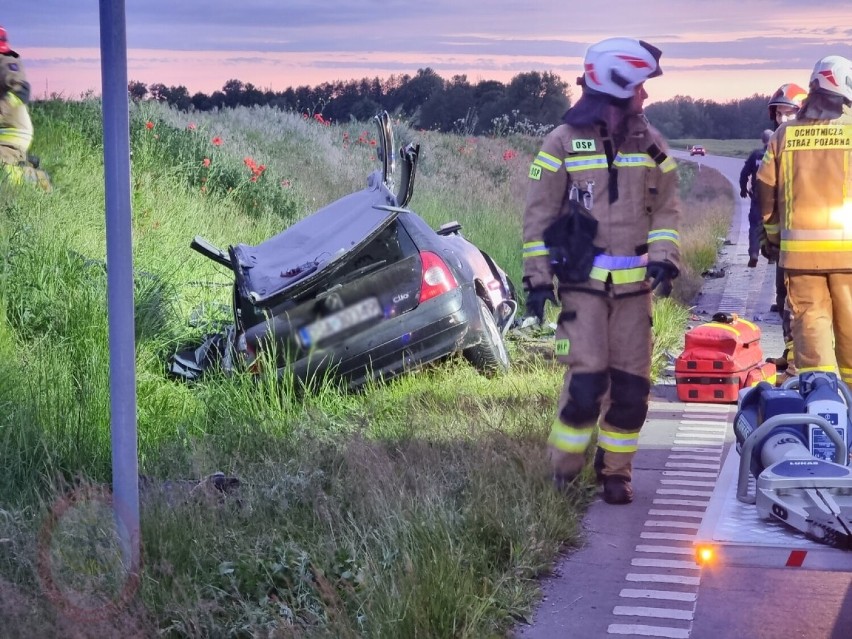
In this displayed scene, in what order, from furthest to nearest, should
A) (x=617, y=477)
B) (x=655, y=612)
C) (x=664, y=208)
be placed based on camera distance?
(x=617, y=477) < (x=664, y=208) < (x=655, y=612)

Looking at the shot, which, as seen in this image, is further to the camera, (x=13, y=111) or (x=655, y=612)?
(x=13, y=111)

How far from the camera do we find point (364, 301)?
6.64m

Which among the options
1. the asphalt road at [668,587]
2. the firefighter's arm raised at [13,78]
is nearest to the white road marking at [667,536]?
the asphalt road at [668,587]

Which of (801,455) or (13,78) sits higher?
(13,78)

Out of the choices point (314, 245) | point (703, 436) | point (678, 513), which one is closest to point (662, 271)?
point (678, 513)

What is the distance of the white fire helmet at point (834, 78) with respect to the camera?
20.4 feet

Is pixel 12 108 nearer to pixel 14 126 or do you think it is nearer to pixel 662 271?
pixel 14 126

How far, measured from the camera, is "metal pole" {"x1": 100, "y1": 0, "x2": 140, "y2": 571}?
3896mm

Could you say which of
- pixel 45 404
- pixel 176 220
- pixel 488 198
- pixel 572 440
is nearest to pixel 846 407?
pixel 572 440

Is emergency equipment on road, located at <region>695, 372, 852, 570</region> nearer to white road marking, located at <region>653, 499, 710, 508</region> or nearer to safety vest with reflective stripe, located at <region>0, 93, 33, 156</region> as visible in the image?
white road marking, located at <region>653, 499, 710, 508</region>

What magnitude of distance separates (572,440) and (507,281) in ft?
10.5

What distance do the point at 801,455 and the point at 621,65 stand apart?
86.3 inches

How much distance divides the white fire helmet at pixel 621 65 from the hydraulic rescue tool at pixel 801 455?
152cm

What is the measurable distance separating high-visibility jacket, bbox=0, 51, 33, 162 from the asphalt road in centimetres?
674
